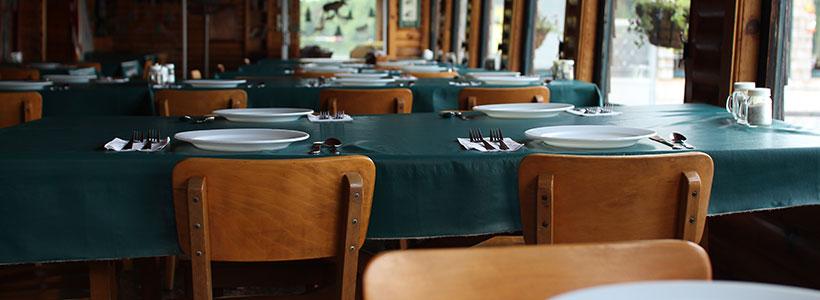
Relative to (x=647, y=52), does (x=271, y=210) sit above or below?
below

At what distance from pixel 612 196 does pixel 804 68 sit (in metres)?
2.15

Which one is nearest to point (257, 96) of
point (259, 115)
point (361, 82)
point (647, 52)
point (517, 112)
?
point (361, 82)

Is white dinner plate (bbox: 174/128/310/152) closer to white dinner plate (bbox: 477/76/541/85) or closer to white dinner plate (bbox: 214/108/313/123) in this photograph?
white dinner plate (bbox: 214/108/313/123)

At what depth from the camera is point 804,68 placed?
3.87m

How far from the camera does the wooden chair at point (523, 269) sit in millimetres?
1165

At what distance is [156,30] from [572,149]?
45.1ft

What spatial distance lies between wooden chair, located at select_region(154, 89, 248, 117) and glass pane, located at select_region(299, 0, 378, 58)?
10441 mm

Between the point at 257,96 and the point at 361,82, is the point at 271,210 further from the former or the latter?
the point at 361,82

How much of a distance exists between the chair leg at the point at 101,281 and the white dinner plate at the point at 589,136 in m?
1.19

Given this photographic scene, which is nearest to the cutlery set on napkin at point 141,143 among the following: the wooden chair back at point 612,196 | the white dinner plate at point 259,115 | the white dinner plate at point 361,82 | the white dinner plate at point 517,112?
the white dinner plate at point 259,115

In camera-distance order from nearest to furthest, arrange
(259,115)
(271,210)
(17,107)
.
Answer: (271,210)
(259,115)
(17,107)

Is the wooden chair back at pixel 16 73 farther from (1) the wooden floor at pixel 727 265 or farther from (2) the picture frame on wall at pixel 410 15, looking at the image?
(2) the picture frame on wall at pixel 410 15

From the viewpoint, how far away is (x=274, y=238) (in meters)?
2.06

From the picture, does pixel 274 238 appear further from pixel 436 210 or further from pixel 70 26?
pixel 70 26
